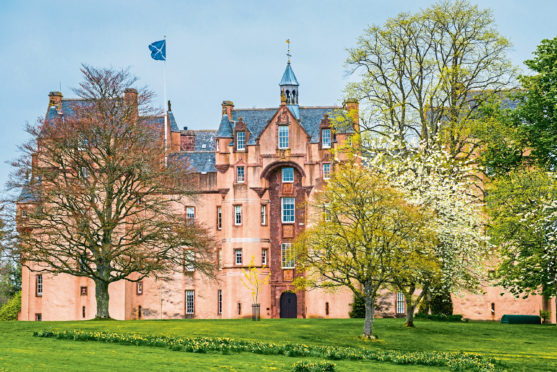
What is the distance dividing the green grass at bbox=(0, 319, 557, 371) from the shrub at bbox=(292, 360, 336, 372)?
0.50 metres

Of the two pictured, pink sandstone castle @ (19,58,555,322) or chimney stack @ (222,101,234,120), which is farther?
chimney stack @ (222,101,234,120)

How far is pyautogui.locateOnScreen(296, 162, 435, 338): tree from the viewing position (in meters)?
44.9

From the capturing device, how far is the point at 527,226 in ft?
156

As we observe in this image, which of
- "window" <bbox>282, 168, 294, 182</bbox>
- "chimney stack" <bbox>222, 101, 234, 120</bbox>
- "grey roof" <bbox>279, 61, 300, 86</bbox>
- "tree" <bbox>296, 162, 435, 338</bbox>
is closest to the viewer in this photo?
"tree" <bbox>296, 162, 435, 338</bbox>

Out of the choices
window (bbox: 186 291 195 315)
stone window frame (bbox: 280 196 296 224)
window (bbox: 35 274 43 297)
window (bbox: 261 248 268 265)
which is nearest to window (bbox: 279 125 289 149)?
stone window frame (bbox: 280 196 296 224)

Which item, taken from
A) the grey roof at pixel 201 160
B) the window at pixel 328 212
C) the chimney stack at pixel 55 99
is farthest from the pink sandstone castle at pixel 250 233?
the window at pixel 328 212

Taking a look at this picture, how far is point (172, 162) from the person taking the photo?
5619 cm

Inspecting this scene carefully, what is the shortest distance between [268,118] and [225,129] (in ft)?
14.1

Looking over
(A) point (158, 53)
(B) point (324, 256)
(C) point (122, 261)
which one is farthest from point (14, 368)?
(A) point (158, 53)

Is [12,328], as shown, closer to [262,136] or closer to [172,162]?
[172,162]

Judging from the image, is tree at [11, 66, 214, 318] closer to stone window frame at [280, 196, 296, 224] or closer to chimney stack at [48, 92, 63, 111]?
stone window frame at [280, 196, 296, 224]

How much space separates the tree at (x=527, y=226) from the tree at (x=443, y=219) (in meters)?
2.38

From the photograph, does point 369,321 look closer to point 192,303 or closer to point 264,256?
Answer: point 264,256

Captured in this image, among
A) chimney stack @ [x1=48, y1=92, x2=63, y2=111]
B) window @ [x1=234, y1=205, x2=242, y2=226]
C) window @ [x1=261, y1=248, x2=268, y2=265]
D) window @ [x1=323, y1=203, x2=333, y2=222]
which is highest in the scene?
chimney stack @ [x1=48, y1=92, x2=63, y2=111]
